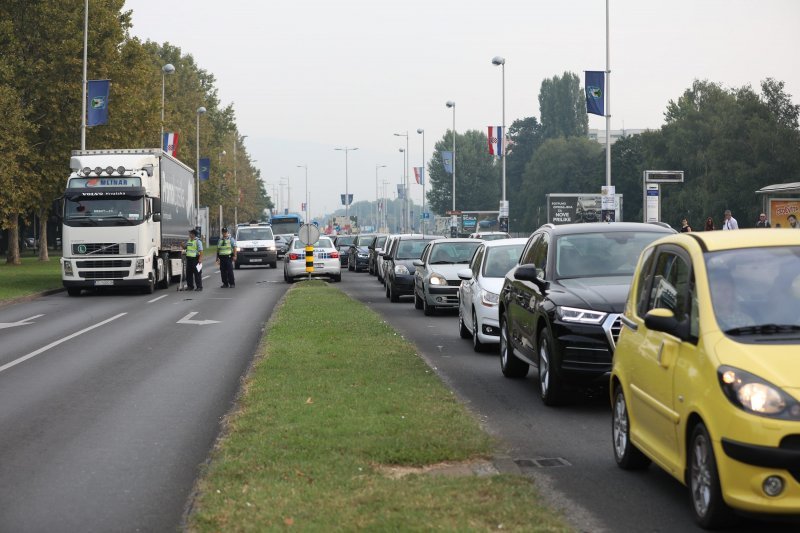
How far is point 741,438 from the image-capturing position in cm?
574

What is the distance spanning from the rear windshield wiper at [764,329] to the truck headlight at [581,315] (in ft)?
13.2

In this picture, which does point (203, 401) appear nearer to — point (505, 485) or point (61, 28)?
point (505, 485)

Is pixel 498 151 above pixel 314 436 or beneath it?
above

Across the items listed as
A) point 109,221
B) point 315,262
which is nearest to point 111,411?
point 109,221

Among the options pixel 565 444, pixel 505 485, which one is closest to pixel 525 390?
pixel 565 444

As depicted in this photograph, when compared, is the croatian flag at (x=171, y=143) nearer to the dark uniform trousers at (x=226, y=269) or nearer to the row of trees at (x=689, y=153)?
the row of trees at (x=689, y=153)

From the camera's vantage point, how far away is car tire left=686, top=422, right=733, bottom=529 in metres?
6.02

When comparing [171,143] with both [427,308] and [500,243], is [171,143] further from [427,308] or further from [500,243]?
[500,243]

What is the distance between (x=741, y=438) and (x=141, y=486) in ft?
12.7

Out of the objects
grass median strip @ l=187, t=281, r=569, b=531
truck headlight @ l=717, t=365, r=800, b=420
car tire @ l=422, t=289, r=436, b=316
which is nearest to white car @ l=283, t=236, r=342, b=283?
car tire @ l=422, t=289, r=436, b=316

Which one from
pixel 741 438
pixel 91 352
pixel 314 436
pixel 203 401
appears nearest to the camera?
pixel 741 438

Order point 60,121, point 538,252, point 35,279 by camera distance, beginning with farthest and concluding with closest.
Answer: point 60,121 → point 35,279 → point 538,252

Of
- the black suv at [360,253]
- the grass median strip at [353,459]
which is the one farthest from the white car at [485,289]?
the black suv at [360,253]

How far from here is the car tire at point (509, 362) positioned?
13156 mm
